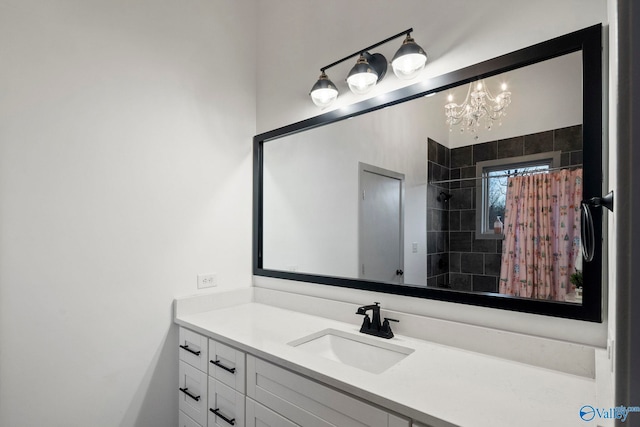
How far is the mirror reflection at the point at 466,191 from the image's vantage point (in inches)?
45.5

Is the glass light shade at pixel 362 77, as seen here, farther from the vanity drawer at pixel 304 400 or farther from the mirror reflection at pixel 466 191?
the vanity drawer at pixel 304 400

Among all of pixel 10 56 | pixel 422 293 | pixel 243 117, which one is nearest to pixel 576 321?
pixel 422 293

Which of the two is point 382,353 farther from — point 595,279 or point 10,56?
point 10,56

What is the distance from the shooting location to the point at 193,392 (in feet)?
5.59

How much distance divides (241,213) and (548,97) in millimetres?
1723

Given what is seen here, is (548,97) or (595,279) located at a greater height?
(548,97)

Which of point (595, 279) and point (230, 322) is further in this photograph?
point (230, 322)

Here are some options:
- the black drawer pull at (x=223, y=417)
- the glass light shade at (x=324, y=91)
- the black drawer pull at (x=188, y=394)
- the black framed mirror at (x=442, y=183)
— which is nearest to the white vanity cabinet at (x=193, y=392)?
the black drawer pull at (x=188, y=394)

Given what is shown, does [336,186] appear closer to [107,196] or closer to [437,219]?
[437,219]

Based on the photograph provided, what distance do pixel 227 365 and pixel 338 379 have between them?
667mm

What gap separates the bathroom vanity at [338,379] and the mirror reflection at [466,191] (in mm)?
297

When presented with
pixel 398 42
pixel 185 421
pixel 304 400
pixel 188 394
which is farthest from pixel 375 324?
pixel 398 42

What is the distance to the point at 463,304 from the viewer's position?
1346mm

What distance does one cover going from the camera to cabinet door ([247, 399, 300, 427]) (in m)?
1.24
